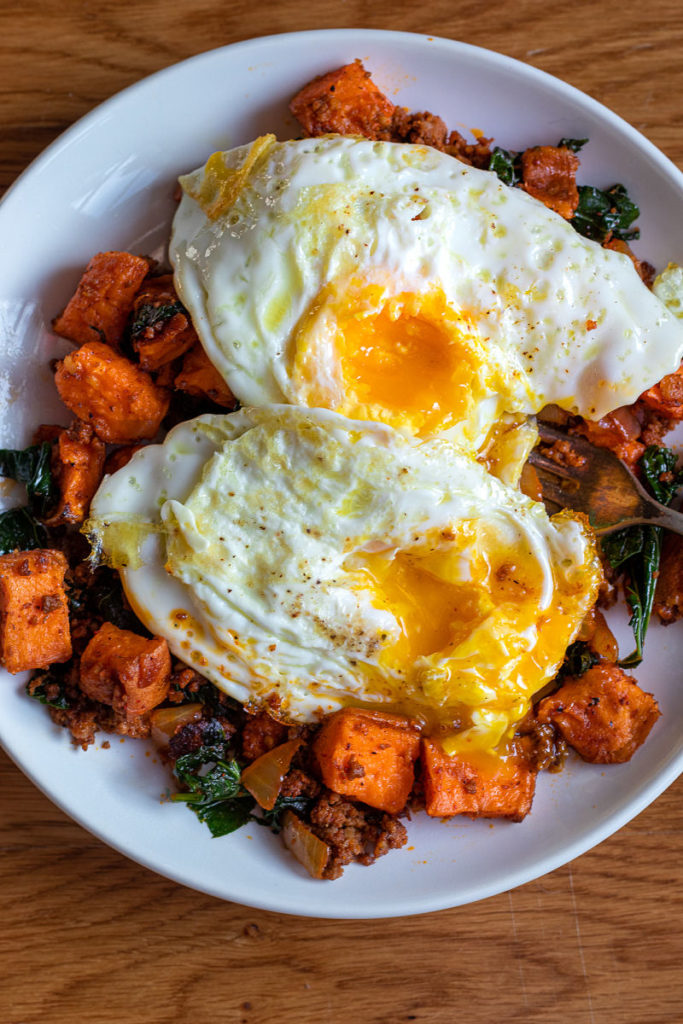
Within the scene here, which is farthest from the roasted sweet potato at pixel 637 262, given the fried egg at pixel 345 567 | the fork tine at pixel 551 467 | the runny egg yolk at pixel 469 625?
the runny egg yolk at pixel 469 625

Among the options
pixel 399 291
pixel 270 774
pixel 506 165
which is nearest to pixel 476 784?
pixel 270 774

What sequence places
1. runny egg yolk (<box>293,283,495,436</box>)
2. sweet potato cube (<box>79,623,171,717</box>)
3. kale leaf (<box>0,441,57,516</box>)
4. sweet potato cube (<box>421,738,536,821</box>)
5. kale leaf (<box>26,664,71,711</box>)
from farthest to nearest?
kale leaf (<box>0,441,57,516</box>), kale leaf (<box>26,664,71,711</box>), sweet potato cube (<box>421,738,536,821</box>), sweet potato cube (<box>79,623,171,717</box>), runny egg yolk (<box>293,283,495,436</box>)

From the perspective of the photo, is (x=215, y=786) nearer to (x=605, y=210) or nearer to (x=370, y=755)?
(x=370, y=755)

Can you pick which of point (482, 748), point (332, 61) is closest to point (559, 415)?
point (482, 748)

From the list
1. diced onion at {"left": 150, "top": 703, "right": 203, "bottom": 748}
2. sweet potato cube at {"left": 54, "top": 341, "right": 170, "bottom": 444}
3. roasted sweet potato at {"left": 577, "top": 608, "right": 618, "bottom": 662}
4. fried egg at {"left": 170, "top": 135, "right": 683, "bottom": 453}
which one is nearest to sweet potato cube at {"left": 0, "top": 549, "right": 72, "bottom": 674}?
diced onion at {"left": 150, "top": 703, "right": 203, "bottom": 748}

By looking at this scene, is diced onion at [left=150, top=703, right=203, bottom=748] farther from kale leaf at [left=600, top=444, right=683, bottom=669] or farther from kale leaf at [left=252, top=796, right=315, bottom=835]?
kale leaf at [left=600, top=444, right=683, bottom=669]
